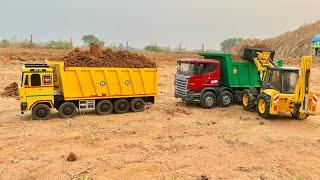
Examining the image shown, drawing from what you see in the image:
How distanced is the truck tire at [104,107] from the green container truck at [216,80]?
133 inches

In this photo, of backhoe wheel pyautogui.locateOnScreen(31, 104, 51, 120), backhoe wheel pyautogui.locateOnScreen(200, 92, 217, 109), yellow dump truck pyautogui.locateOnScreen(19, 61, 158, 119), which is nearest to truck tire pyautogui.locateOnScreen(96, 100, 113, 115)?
yellow dump truck pyautogui.locateOnScreen(19, 61, 158, 119)

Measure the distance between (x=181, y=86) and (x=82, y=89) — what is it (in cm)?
453

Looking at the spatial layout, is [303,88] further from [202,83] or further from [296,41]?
[296,41]

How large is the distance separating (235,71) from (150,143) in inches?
288

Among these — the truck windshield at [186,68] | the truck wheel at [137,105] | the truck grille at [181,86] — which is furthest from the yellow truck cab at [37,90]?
the truck windshield at [186,68]

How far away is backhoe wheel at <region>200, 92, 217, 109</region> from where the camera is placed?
16.3m

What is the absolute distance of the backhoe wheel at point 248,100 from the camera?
15359 mm

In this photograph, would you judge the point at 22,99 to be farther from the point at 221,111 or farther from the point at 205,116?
the point at 221,111

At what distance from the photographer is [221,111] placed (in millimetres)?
15922

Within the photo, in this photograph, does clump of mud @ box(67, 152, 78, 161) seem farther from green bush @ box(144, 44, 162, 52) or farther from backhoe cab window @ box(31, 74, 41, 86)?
green bush @ box(144, 44, 162, 52)

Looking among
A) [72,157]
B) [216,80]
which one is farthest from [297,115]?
[72,157]

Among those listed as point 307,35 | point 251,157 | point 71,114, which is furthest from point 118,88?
point 307,35

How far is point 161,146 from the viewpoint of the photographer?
412 inches

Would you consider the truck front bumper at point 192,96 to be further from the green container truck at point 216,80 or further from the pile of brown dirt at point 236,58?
the pile of brown dirt at point 236,58
